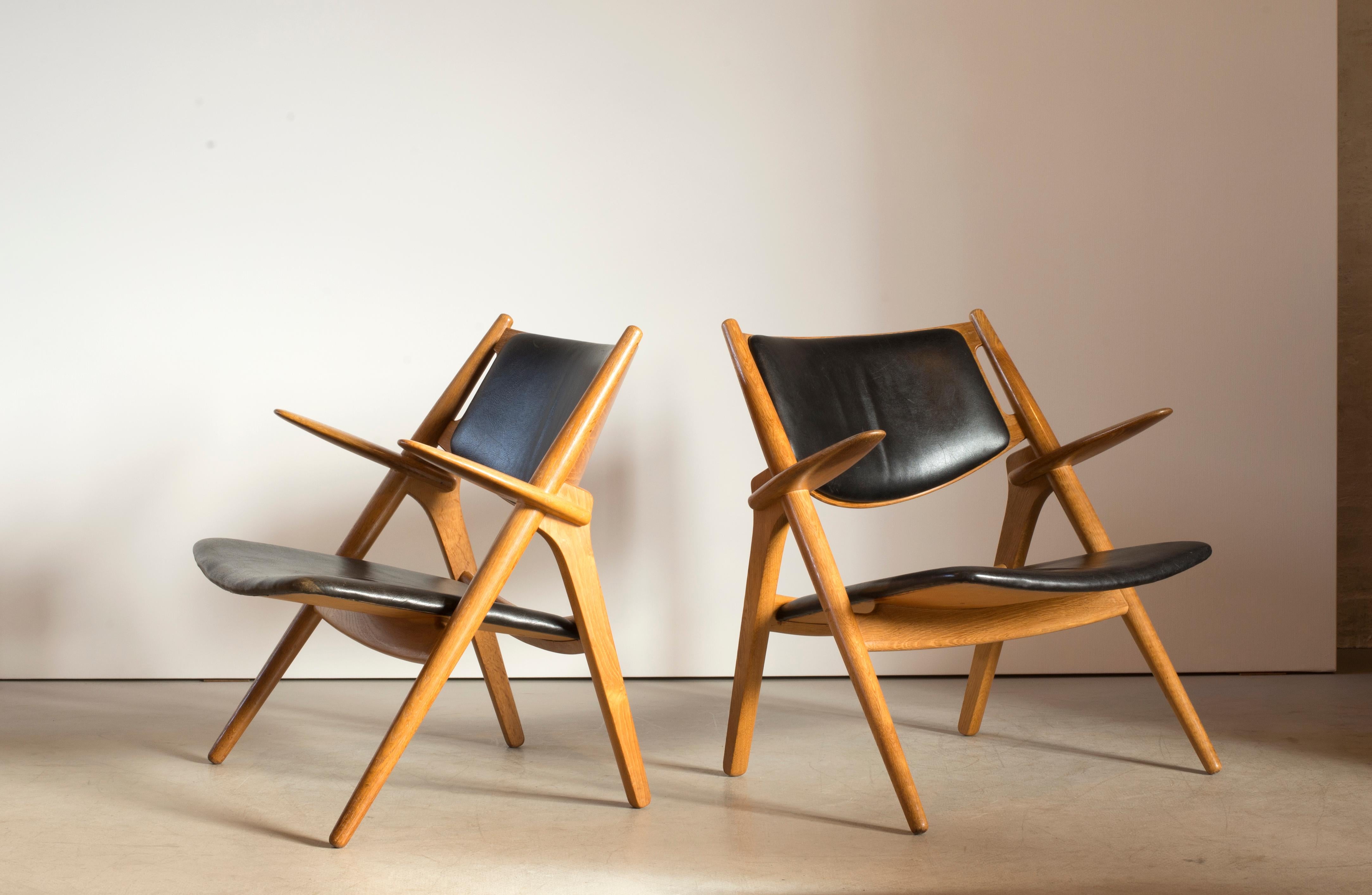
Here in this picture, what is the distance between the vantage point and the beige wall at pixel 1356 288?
121 inches

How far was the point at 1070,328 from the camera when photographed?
2779mm

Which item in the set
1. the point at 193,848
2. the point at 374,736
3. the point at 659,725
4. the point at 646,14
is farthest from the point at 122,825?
the point at 646,14

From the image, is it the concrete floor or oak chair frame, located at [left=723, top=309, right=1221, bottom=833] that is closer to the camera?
the concrete floor

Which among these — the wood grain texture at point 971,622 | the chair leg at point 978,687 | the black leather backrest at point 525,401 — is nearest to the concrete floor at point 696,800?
the chair leg at point 978,687

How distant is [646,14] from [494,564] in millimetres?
1984

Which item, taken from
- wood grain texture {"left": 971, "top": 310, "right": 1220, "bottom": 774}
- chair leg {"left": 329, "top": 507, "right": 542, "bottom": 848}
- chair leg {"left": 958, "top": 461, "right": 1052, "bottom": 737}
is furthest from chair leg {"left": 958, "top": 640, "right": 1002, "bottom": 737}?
chair leg {"left": 329, "top": 507, "right": 542, "bottom": 848}

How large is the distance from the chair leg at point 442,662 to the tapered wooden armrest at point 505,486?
37mm

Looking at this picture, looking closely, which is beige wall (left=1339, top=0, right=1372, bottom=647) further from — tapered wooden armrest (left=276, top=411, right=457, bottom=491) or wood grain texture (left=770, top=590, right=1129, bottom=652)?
tapered wooden armrest (left=276, top=411, right=457, bottom=491)

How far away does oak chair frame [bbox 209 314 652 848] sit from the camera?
144 centimetres

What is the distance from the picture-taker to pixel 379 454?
182 cm

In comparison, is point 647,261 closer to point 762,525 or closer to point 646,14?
point 646,14

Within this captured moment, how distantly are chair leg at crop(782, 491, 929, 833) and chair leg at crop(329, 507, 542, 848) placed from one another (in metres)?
0.46

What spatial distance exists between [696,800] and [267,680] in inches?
Answer: 34.4

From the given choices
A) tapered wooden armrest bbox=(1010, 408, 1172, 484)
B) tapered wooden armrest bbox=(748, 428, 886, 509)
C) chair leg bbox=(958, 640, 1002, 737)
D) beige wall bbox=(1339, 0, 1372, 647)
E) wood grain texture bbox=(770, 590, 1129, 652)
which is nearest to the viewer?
tapered wooden armrest bbox=(748, 428, 886, 509)
